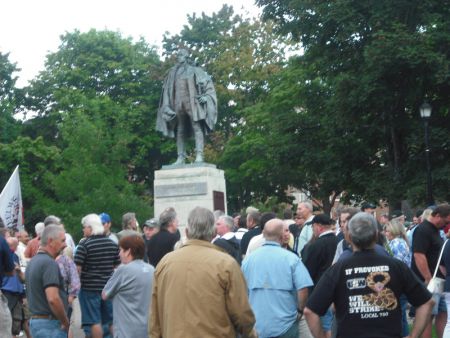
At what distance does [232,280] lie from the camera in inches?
264

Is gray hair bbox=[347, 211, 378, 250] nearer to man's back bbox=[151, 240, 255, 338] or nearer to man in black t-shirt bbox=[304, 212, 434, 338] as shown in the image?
man in black t-shirt bbox=[304, 212, 434, 338]

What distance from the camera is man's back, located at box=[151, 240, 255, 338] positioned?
668 cm

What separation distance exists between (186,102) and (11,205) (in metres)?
4.90

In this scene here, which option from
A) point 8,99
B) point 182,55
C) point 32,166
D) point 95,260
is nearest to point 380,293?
point 95,260

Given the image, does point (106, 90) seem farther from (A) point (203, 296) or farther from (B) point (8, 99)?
(A) point (203, 296)

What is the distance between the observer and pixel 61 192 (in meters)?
48.3

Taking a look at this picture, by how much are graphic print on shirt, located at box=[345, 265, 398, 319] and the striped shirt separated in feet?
19.6

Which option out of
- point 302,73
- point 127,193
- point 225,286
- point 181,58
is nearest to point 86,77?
point 127,193

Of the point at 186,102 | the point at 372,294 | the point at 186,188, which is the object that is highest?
the point at 186,102

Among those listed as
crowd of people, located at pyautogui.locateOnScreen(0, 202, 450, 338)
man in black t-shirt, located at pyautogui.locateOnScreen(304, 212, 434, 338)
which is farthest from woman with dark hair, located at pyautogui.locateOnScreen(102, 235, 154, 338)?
man in black t-shirt, located at pyautogui.locateOnScreen(304, 212, 434, 338)

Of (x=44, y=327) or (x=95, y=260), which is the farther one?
(x=95, y=260)

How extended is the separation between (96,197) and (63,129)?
300 inches

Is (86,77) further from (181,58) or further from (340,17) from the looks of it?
(181,58)

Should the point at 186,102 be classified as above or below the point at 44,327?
above
